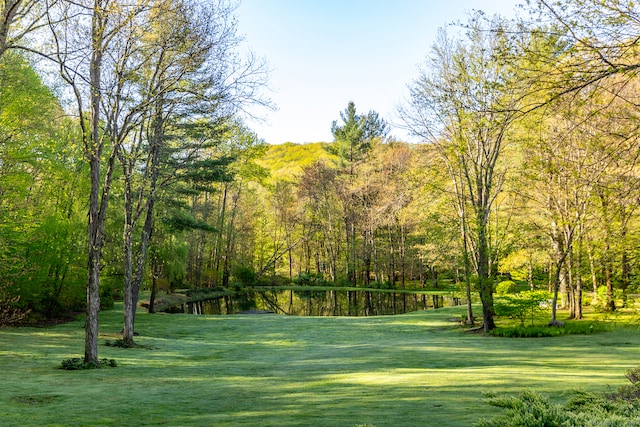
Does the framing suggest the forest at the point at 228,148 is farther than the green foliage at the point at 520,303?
No

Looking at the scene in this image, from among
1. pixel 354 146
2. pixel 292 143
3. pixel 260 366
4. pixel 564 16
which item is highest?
pixel 292 143

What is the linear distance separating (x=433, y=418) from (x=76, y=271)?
20196 millimetres

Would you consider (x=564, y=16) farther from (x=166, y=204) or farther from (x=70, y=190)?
(x=70, y=190)

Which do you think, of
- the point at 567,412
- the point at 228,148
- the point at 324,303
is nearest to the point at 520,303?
the point at 567,412

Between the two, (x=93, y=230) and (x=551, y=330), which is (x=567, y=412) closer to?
(x=93, y=230)

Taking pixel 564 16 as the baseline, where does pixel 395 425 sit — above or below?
below

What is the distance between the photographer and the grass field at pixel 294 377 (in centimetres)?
593

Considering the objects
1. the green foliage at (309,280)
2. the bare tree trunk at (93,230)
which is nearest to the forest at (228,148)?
the bare tree trunk at (93,230)

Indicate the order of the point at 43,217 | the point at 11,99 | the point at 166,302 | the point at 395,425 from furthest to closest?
the point at 166,302 → the point at 43,217 → the point at 11,99 → the point at 395,425

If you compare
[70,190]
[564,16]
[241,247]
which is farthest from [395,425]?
[241,247]

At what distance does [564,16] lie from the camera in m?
6.73

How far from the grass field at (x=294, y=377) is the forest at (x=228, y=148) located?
5.20 feet

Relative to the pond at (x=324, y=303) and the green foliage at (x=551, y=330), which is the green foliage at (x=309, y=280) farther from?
the green foliage at (x=551, y=330)

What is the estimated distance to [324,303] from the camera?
1389 inches
